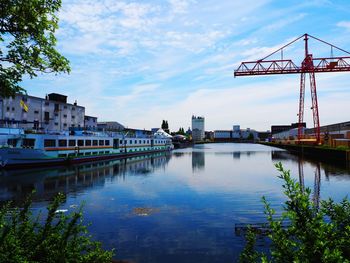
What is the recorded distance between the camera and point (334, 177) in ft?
116

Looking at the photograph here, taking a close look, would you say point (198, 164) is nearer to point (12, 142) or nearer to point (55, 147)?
point (55, 147)

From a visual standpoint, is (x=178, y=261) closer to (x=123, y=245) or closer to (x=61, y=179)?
(x=123, y=245)

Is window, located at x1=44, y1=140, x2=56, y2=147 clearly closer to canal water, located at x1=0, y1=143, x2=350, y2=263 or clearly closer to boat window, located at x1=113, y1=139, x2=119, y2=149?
canal water, located at x1=0, y1=143, x2=350, y2=263

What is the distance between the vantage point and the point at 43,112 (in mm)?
76312

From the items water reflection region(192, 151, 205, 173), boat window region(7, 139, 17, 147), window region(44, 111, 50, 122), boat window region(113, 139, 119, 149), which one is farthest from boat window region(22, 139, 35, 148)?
window region(44, 111, 50, 122)

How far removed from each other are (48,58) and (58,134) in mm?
44400

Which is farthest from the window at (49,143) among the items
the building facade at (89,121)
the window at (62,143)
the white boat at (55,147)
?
the building facade at (89,121)

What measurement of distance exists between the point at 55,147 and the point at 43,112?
34.3 metres

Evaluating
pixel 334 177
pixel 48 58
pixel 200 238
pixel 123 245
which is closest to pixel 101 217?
pixel 123 245

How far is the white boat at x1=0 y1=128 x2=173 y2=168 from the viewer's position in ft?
137

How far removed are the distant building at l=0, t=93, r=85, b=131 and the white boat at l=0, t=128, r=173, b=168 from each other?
46.3 feet

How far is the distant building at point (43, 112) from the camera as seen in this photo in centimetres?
6681

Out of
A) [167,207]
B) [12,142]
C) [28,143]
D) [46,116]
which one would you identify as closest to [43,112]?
[46,116]

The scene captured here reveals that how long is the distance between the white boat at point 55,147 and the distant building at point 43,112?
14118 mm
